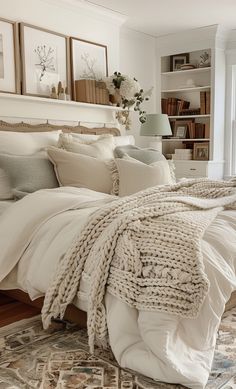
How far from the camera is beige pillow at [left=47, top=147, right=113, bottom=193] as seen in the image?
10.2 feet

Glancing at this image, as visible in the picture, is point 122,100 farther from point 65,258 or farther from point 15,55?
point 65,258

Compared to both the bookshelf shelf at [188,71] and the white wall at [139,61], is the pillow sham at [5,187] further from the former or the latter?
the bookshelf shelf at [188,71]

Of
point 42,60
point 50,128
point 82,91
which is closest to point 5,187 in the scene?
point 50,128

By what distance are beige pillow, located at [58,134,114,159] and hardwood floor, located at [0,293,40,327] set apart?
4.04ft

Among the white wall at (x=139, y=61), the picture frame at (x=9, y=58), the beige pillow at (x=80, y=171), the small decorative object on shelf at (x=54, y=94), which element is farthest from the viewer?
the white wall at (x=139, y=61)

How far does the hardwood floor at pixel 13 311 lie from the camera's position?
243 cm

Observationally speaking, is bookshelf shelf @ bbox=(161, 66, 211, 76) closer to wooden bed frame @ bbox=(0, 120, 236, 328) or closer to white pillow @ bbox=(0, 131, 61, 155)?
wooden bed frame @ bbox=(0, 120, 236, 328)

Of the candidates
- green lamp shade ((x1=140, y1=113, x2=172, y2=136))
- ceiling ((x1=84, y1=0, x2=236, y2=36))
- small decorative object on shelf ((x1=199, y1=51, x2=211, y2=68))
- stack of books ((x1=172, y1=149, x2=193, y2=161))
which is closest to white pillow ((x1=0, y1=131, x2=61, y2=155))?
green lamp shade ((x1=140, y1=113, x2=172, y2=136))

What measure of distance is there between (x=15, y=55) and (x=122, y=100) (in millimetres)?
1296

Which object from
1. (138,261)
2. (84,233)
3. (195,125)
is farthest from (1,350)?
(195,125)

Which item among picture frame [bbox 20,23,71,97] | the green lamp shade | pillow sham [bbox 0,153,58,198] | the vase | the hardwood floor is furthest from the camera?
the green lamp shade

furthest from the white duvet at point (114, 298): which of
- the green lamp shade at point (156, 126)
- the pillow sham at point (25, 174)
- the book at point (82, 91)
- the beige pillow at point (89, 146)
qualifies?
the green lamp shade at point (156, 126)

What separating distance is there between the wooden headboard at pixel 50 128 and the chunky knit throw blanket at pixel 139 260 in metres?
1.81

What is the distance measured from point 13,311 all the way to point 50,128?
6.17 ft
